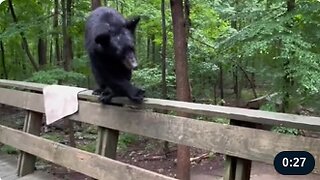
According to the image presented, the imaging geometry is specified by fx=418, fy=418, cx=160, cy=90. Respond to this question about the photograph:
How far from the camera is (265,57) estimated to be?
6.35 meters

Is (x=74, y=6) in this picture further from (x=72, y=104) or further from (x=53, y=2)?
(x=72, y=104)

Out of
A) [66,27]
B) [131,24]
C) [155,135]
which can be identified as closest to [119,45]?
[131,24]

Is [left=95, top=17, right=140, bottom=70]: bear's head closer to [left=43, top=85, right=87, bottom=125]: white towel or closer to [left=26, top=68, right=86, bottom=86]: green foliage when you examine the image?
[left=43, top=85, right=87, bottom=125]: white towel

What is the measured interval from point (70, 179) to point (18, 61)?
6.14 meters

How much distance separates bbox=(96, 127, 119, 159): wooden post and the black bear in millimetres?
220

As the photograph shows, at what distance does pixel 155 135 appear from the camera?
8.32 ft

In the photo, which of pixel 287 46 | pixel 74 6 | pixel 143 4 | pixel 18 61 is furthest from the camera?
pixel 18 61

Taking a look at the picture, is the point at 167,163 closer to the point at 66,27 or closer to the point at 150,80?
the point at 150,80

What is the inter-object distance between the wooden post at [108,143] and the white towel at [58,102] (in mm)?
439

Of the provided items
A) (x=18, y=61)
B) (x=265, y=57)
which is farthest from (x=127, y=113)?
(x=18, y=61)

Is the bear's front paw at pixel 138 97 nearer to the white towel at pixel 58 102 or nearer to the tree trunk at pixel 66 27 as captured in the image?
the white towel at pixel 58 102

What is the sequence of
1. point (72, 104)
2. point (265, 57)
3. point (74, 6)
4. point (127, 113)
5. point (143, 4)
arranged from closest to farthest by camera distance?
point (127, 113)
point (72, 104)
point (265, 57)
point (74, 6)
point (143, 4)
